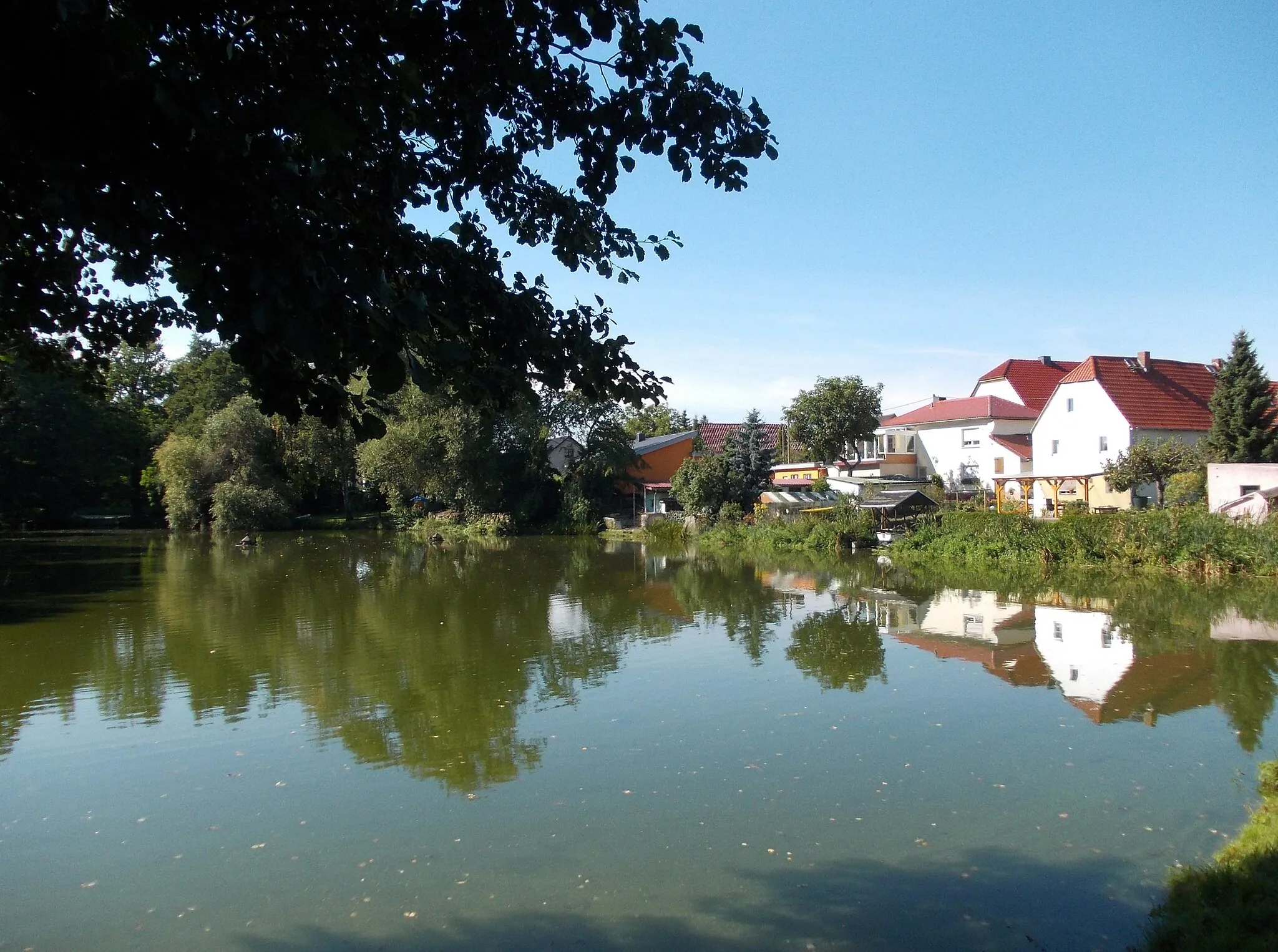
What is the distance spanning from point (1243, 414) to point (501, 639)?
28.1m

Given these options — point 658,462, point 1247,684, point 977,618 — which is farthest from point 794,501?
point 1247,684

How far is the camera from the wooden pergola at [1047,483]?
34.0 metres

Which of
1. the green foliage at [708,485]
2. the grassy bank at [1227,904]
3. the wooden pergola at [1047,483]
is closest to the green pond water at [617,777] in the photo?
the grassy bank at [1227,904]

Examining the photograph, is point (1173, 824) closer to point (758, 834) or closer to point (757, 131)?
point (758, 834)

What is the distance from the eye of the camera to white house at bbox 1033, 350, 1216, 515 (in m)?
36.1

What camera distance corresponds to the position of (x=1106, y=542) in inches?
984

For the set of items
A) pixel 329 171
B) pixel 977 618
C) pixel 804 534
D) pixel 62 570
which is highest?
pixel 329 171

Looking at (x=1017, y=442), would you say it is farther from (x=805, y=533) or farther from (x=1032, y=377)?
(x=805, y=533)

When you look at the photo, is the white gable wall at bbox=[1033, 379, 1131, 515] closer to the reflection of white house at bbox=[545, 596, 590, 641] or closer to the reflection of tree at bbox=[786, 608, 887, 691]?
the reflection of tree at bbox=[786, 608, 887, 691]

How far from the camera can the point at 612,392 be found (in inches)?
197

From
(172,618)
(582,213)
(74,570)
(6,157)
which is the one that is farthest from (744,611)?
(74,570)

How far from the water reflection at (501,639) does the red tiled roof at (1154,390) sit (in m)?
16.9

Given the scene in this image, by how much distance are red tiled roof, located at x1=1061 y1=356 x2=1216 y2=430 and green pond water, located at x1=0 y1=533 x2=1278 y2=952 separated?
68.0ft

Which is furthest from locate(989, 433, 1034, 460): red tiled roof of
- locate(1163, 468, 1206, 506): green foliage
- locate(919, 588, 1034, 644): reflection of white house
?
locate(919, 588, 1034, 644): reflection of white house
